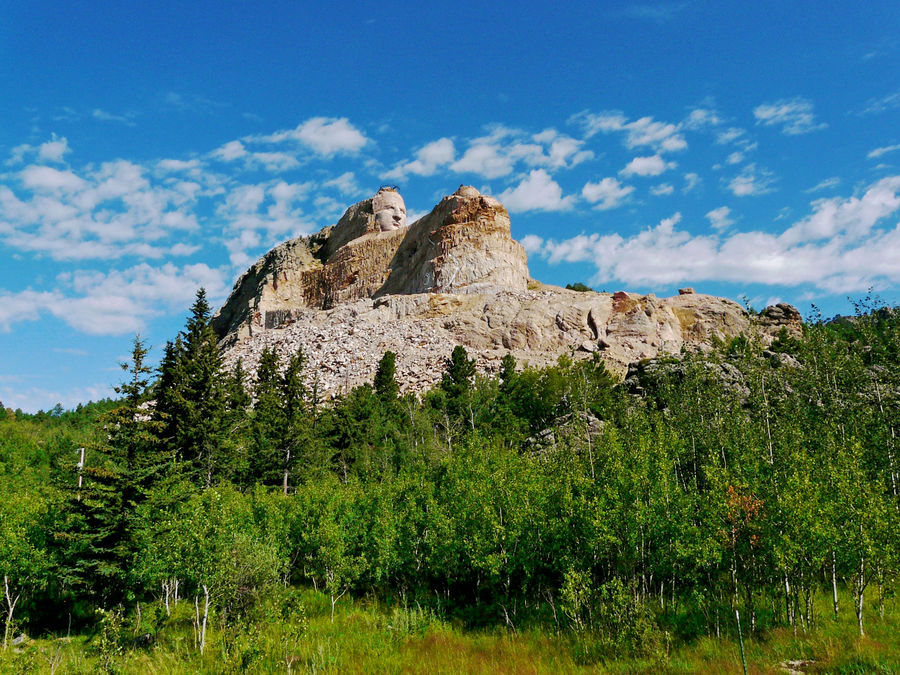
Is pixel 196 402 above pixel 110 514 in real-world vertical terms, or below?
above

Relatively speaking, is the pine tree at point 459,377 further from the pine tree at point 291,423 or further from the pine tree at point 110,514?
the pine tree at point 110,514

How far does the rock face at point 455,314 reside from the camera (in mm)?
103875

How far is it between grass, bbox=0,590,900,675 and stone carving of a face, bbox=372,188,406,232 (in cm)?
15069

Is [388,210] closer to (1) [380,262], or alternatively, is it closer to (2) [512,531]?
(1) [380,262]

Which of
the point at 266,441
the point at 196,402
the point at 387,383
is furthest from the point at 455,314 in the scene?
the point at 196,402

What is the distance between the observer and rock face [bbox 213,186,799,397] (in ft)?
341

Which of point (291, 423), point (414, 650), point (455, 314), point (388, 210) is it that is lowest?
point (414, 650)

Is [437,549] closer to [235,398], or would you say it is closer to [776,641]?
[776,641]

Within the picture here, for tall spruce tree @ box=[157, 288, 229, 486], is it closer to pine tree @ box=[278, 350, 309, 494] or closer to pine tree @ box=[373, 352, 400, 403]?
pine tree @ box=[278, 350, 309, 494]

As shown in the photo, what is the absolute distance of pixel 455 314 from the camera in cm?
11662

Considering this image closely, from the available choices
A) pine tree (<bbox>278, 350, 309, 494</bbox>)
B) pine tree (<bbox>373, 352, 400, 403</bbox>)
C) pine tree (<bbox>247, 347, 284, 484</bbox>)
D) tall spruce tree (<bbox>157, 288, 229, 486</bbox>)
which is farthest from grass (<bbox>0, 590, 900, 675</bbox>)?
pine tree (<bbox>373, 352, 400, 403</bbox>)

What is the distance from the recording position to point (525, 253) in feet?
475

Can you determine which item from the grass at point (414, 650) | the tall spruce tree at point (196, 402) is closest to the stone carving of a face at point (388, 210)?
the tall spruce tree at point (196, 402)

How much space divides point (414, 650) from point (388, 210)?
160445mm
